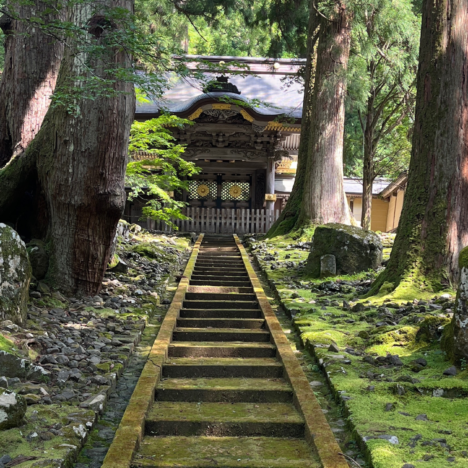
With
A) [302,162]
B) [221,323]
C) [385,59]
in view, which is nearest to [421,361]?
[221,323]

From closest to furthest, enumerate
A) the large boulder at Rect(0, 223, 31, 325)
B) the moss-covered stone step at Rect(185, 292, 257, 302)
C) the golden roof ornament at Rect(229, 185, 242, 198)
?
the large boulder at Rect(0, 223, 31, 325) → the moss-covered stone step at Rect(185, 292, 257, 302) → the golden roof ornament at Rect(229, 185, 242, 198)

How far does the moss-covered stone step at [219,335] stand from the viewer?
595 cm

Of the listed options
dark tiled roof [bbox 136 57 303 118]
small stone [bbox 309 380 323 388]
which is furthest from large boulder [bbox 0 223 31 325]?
dark tiled roof [bbox 136 57 303 118]

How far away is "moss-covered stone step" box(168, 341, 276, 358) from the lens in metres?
5.39

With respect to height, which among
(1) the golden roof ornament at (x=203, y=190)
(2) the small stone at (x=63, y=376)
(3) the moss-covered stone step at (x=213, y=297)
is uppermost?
(1) the golden roof ornament at (x=203, y=190)

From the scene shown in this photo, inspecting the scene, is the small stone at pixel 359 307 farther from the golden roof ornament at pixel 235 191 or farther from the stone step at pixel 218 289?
the golden roof ornament at pixel 235 191

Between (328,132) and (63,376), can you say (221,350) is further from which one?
(328,132)

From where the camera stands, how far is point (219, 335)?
5977 millimetres

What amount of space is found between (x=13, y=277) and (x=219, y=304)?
297cm

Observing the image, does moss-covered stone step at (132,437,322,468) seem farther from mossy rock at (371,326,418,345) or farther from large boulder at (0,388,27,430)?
mossy rock at (371,326,418,345)

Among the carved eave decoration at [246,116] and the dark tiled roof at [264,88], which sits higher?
the dark tiled roof at [264,88]

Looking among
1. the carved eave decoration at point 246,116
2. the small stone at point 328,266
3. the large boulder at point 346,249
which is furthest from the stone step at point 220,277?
the carved eave decoration at point 246,116

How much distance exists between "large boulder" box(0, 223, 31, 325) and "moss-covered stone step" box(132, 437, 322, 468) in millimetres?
2154

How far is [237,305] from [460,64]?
4288mm
